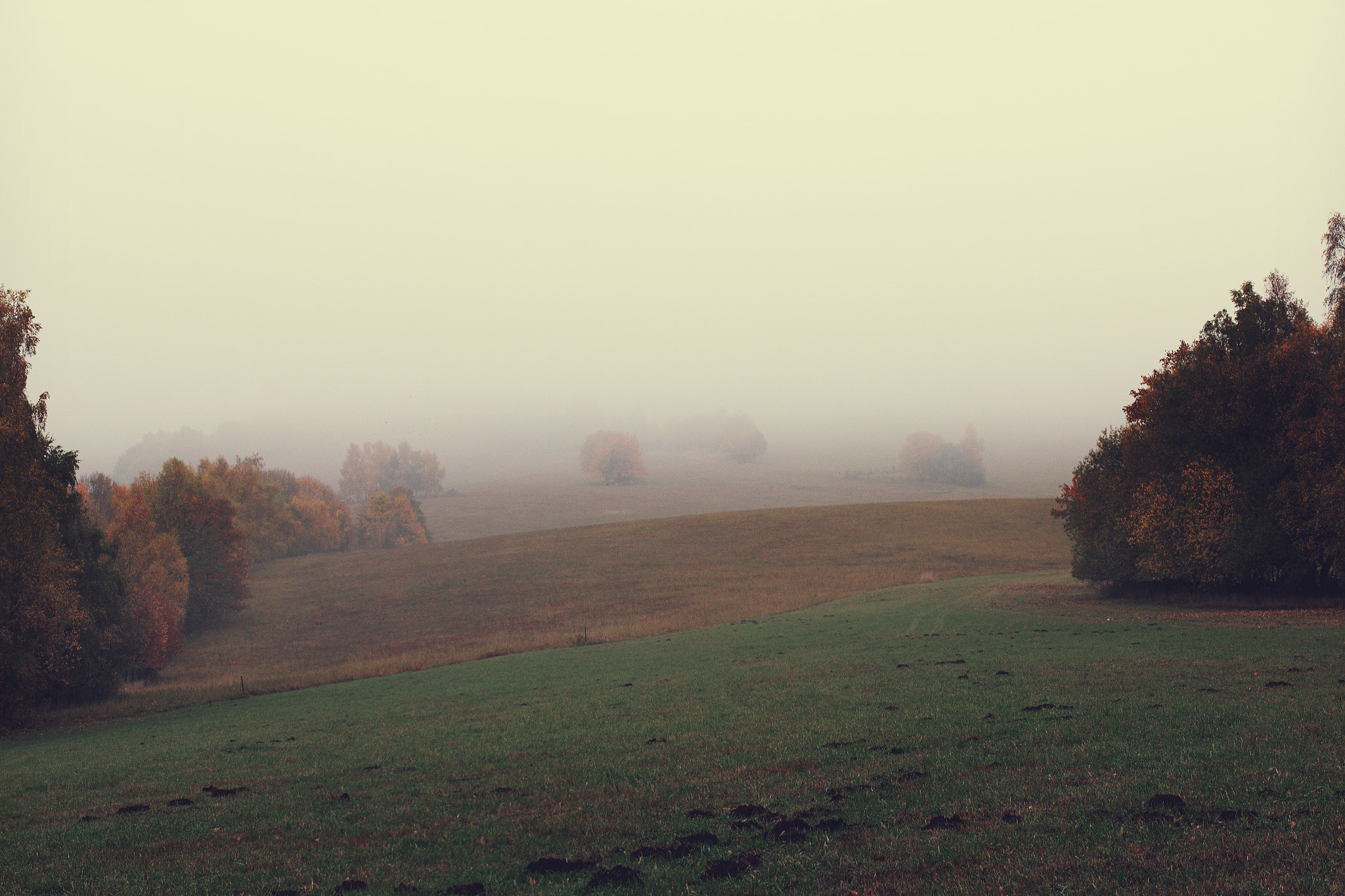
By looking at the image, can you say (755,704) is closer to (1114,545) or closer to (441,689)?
(441,689)

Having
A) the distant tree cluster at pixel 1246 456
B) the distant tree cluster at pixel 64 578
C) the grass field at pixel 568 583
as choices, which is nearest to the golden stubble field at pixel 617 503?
the grass field at pixel 568 583

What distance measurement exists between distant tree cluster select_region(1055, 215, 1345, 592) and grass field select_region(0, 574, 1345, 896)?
7.66 m

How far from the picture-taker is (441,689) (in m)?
34.5

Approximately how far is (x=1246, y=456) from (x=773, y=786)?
131ft

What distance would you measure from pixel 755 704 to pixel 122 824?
55.3ft

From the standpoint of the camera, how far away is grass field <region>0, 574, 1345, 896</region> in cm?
940

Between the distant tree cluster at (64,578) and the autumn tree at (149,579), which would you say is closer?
the distant tree cluster at (64,578)

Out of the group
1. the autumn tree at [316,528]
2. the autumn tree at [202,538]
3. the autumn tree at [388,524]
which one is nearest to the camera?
the autumn tree at [202,538]

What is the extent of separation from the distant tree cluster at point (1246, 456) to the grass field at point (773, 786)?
7.66 meters

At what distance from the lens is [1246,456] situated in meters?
39.0

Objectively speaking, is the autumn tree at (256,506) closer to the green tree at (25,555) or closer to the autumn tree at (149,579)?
the autumn tree at (149,579)

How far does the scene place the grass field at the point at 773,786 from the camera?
30.8 ft

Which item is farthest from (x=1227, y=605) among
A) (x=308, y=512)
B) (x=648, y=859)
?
(x=308, y=512)

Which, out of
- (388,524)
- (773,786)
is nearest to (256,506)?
(388,524)
